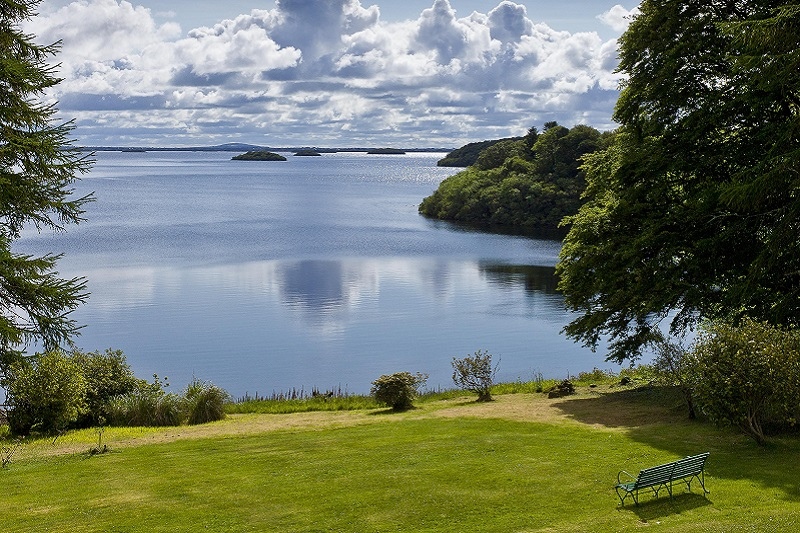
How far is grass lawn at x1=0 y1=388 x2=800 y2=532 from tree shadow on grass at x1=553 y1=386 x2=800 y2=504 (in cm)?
6

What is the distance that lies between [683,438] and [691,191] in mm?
8324

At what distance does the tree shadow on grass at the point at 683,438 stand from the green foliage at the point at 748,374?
674 mm

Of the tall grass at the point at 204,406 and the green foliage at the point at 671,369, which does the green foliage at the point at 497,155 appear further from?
the green foliage at the point at 671,369

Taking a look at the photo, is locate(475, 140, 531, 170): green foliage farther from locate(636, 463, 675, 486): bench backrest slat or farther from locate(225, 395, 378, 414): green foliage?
locate(636, 463, 675, 486): bench backrest slat

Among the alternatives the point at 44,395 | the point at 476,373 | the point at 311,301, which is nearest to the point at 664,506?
the point at 476,373

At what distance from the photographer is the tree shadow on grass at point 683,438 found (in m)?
15.5

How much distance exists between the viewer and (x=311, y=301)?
181ft

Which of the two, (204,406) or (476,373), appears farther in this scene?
(476,373)

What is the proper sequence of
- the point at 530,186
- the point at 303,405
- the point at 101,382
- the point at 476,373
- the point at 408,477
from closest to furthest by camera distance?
the point at 408,477 → the point at 101,382 → the point at 476,373 → the point at 303,405 → the point at 530,186

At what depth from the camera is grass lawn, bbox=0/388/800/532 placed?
45.1ft

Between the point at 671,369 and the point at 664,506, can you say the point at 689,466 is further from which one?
the point at 671,369

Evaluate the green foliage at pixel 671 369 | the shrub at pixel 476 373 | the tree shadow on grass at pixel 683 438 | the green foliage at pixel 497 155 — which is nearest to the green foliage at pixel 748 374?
the tree shadow on grass at pixel 683 438

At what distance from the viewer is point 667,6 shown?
24.3 metres

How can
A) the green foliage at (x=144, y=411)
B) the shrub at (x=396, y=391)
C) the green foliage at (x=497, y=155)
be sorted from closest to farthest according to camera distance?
the green foliage at (x=144, y=411) → the shrub at (x=396, y=391) → the green foliage at (x=497, y=155)
